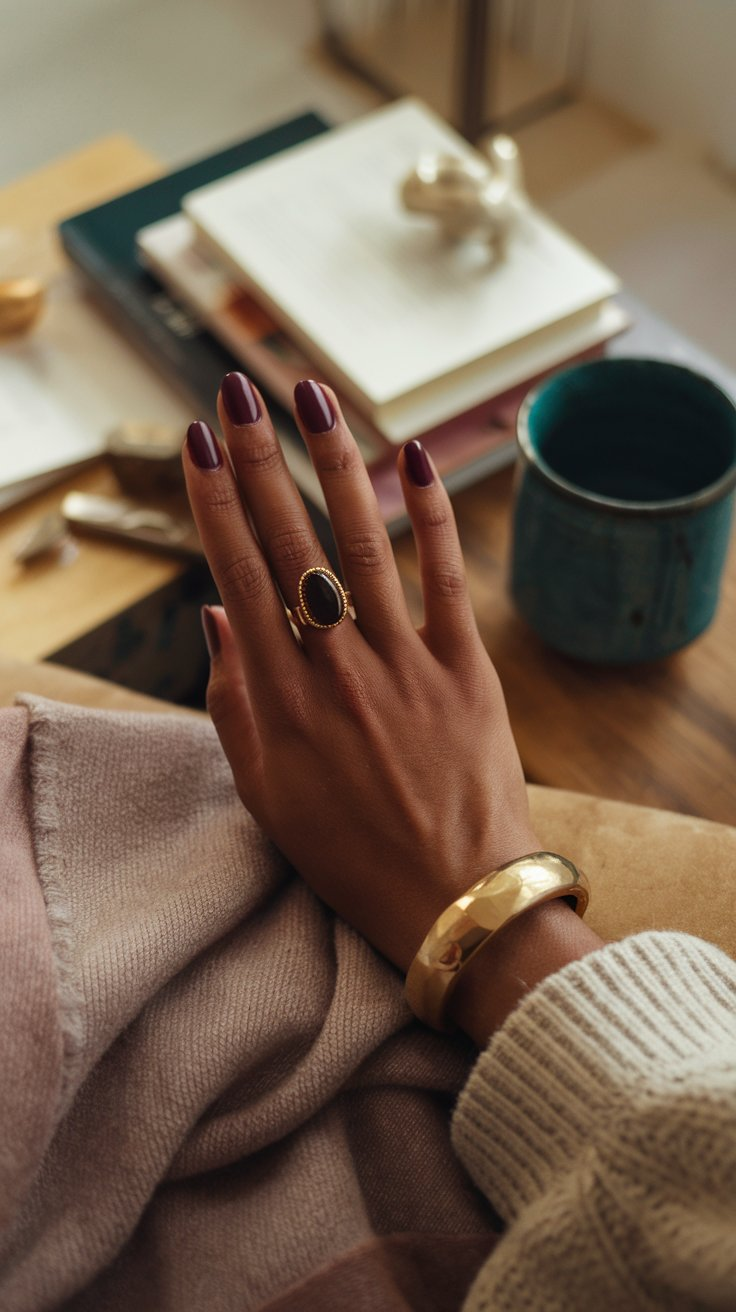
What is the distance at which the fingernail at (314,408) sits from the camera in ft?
1.84

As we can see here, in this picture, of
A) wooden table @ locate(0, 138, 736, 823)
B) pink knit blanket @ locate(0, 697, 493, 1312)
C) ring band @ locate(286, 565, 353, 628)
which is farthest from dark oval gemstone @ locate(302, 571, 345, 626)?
wooden table @ locate(0, 138, 736, 823)

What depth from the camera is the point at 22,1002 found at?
451 mm

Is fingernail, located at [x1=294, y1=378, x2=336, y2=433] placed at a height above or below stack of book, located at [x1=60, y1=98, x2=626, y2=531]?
above

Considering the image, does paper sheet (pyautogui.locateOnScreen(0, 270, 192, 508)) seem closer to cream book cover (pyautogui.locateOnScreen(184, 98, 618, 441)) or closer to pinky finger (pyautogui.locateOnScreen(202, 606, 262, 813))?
cream book cover (pyautogui.locateOnScreen(184, 98, 618, 441))

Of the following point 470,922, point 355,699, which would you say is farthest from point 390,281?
point 470,922

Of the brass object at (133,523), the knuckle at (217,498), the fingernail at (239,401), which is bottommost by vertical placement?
the brass object at (133,523)

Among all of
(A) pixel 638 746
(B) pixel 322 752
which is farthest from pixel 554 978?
(A) pixel 638 746

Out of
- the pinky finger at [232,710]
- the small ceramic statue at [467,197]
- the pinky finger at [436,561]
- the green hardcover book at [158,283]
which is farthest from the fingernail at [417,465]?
the small ceramic statue at [467,197]

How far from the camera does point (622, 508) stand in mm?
615

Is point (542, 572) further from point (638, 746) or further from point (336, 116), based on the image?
point (336, 116)

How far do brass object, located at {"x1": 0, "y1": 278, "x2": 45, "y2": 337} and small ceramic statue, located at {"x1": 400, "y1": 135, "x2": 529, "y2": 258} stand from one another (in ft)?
1.08

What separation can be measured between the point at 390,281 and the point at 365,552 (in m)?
0.38

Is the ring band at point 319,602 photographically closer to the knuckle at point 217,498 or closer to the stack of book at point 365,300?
the knuckle at point 217,498

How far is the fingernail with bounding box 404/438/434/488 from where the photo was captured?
0.57 metres
